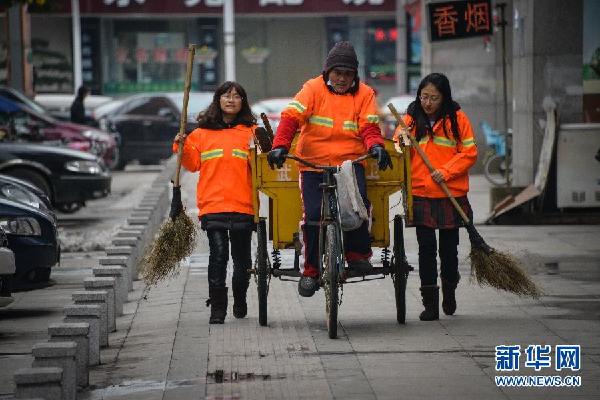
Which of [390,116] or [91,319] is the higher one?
[390,116]

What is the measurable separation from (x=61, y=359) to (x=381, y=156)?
2746mm

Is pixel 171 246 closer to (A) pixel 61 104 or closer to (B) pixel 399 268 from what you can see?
(B) pixel 399 268

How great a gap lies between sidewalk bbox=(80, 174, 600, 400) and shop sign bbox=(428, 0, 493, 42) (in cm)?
765

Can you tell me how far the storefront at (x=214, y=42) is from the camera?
182 ft

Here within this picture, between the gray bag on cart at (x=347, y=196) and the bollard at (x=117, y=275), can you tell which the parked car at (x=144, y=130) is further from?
the gray bag on cart at (x=347, y=196)

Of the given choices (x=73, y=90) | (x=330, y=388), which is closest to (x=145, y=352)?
(x=330, y=388)

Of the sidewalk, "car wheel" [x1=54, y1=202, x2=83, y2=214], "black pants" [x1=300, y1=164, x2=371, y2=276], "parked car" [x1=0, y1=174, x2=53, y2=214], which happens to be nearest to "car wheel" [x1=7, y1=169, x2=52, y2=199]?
"car wheel" [x1=54, y1=202, x2=83, y2=214]

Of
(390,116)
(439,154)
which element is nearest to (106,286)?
(439,154)

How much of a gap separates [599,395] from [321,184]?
102 inches

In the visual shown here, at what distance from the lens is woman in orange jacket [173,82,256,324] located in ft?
36.0

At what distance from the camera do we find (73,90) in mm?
55188

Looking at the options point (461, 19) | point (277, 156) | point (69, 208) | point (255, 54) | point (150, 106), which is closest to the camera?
point (277, 156)

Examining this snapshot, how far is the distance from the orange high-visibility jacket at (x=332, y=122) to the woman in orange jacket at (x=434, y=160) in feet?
1.95

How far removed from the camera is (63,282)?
14.6 metres
